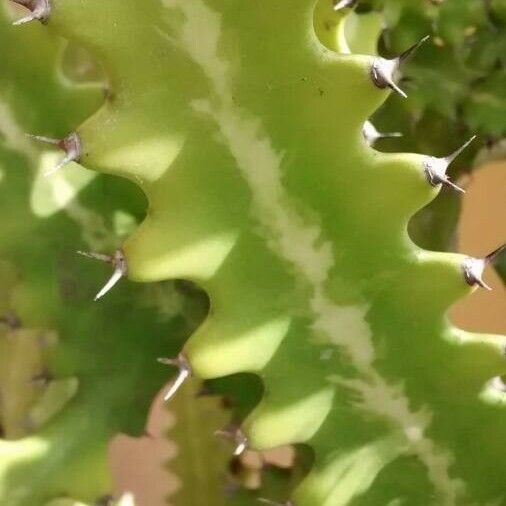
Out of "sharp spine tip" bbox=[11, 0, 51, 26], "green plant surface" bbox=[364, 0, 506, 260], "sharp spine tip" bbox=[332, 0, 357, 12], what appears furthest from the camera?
"green plant surface" bbox=[364, 0, 506, 260]

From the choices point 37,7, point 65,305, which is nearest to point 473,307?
point 65,305

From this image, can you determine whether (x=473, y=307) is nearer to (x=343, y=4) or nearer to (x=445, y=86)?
(x=445, y=86)

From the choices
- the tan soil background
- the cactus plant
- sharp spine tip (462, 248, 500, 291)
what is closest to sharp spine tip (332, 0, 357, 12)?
the cactus plant

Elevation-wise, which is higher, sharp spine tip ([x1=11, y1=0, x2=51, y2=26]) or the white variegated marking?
sharp spine tip ([x1=11, y1=0, x2=51, y2=26])

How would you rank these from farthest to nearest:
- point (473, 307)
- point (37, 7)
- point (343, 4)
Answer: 1. point (473, 307)
2. point (343, 4)
3. point (37, 7)

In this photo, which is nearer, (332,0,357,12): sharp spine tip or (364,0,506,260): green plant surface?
(332,0,357,12): sharp spine tip

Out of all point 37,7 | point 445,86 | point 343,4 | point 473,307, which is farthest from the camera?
point 473,307

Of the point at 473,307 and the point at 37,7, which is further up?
the point at 473,307

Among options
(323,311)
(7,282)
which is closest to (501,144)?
(323,311)

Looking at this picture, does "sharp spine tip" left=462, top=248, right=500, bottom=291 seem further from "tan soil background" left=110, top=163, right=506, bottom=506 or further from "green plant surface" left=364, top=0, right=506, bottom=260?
"tan soil background" left=110, top=163, right=506, bottom=506
